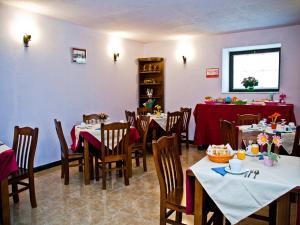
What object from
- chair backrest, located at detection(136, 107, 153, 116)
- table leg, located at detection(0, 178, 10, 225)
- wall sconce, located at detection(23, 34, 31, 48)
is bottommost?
table leg, located at detection(0, 178, 10, 225)

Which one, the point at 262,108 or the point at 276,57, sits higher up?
the point at 276,57

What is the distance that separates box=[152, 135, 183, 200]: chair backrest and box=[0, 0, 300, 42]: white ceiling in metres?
2.27

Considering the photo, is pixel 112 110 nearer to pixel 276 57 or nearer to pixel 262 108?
pixel 262 108

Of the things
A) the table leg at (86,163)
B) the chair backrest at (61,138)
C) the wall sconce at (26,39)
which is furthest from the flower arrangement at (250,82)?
the wall sconce at (26,39)

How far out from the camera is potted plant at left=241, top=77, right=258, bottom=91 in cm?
541

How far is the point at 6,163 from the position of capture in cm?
244

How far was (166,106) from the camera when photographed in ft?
21.7

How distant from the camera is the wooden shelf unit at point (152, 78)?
6562 millimetres

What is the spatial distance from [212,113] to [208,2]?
2421mm

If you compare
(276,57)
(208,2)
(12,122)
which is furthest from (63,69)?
(276,57)

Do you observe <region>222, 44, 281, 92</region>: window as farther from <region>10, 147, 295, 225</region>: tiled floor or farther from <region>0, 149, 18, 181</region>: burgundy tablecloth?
<region>0, 149, 18, 181</region>: burgundy tablecloth

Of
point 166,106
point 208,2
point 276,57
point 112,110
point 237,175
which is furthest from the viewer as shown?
point 166,106

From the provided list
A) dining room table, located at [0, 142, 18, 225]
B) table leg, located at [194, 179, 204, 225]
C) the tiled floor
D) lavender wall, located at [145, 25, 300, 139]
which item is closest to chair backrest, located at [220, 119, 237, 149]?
the tiled floor

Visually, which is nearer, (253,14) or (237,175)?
(237,175)
